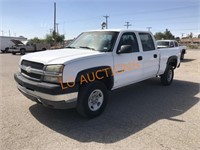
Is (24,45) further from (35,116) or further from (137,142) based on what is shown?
→ (137,142)

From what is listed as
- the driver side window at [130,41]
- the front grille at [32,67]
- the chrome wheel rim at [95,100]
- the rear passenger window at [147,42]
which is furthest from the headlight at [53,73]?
the rear passenger window at [147,42]

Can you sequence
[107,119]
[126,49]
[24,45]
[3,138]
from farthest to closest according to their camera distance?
[24,45], [126,49], [107,119], [3,138]

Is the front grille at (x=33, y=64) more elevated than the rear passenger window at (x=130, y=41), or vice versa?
the rear passenger window at (x=130, y=41)

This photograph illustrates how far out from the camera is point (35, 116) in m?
4.41

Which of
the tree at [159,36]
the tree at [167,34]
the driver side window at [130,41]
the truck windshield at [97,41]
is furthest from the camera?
the tree at [167,34]

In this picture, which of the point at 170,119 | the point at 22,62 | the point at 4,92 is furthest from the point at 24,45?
the point at 170,119

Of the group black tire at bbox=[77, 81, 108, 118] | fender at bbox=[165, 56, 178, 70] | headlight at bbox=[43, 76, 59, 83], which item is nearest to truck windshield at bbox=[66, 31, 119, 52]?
black tire at bbox=[77, 81, 108, 118]

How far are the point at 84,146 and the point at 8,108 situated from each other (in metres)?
2.59

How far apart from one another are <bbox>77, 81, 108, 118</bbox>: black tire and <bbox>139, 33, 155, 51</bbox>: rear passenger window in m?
2.15

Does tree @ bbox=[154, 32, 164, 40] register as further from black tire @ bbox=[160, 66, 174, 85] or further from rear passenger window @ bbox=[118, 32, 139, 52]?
rear passenger window @ bbox=[118, 32, 139, 52]

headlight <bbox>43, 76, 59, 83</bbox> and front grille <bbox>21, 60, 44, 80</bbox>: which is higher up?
front grille <bbox>21, 60, 44, 80</bbox>

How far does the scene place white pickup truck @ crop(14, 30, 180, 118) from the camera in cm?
372

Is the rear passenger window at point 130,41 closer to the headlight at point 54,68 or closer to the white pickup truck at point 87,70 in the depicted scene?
the white pickup truck at point 87,70

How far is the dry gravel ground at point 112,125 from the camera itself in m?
3.30
